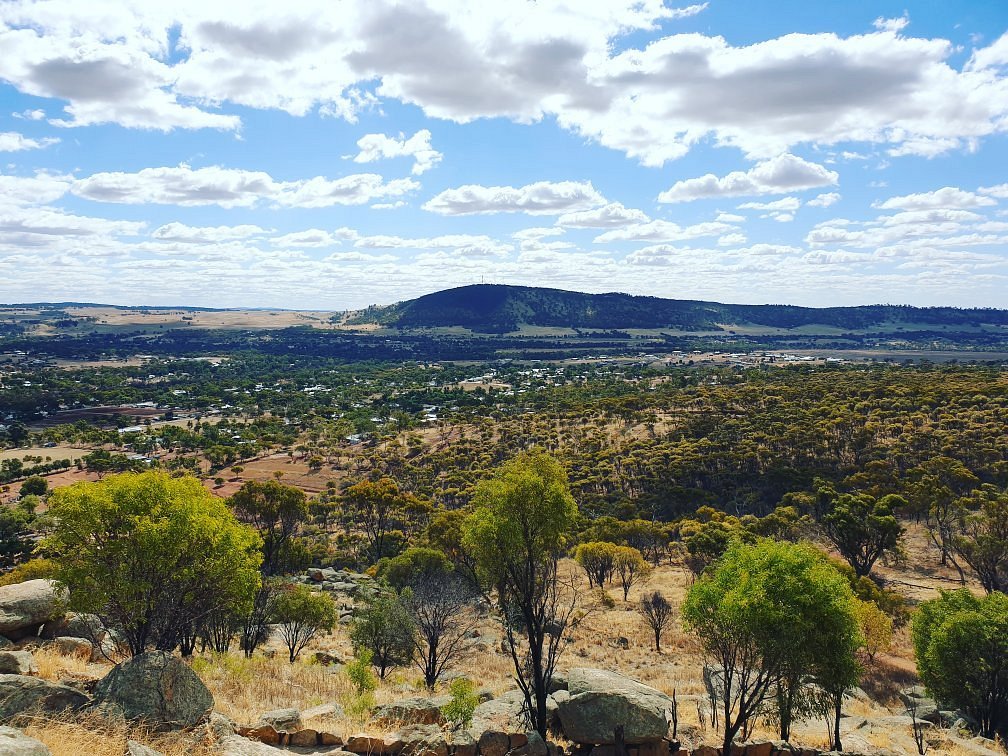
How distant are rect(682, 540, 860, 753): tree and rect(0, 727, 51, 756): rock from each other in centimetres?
1610

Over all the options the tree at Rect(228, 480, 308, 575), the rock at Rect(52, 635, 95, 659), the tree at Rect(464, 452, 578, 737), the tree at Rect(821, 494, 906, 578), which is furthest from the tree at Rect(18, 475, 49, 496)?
the tree at Rect(821, 494, 906, 578)

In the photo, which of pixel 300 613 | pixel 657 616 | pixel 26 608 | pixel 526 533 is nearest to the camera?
pixel 526 533

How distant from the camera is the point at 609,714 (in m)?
15.9

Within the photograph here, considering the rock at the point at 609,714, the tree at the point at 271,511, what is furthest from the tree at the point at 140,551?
the tree at the point at 271,511

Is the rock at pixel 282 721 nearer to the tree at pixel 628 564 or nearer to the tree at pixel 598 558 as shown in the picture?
the tree at pixel 628 564

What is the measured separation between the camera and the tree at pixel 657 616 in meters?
34.5

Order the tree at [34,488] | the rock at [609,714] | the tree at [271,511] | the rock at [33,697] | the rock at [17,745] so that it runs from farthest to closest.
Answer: the tree at [34,488], the tree at [271,511], the rock at [609,714], the rock at [33,697], the rock at [17,745]

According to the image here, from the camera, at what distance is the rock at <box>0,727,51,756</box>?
9008 mm

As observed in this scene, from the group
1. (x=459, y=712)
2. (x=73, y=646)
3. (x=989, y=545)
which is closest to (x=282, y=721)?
(x=459, y=712)

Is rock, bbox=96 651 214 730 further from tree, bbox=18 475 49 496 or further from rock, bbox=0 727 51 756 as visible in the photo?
tree, bbox=18 475 49 496

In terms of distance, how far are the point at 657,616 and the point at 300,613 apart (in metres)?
21.7

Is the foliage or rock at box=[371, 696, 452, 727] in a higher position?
the foliage

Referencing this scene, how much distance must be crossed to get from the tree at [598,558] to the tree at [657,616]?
25.4 ft

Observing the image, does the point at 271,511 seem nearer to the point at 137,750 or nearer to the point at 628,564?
the point at 628,564
